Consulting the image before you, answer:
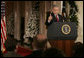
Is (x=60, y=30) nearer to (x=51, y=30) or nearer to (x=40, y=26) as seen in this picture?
(x=51, y=30)

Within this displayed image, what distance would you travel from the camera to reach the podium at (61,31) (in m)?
4.74

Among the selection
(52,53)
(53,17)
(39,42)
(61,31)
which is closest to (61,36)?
(61,31)

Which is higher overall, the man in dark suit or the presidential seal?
the man in dark suit

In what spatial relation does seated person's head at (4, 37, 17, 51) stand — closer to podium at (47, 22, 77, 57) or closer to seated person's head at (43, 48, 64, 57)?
seated person's head at (43, 48, 64, 57)

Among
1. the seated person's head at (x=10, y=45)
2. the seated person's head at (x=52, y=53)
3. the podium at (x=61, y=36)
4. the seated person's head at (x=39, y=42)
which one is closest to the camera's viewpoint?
the seated person's head at (x=52, y=53)

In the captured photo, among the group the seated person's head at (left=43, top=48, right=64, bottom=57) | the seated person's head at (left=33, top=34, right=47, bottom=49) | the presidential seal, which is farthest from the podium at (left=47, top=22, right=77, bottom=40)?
the seated person's head at (left=43, top=48, right=64, bottom=57)

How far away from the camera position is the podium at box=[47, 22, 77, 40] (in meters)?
4.74

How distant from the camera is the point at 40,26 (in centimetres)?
987

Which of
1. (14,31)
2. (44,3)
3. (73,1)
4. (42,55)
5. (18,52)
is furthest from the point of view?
(14,31)

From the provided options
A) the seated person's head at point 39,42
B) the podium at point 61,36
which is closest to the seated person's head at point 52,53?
the seated person's head at point 39,42

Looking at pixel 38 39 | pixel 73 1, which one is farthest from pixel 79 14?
pixel 38 39

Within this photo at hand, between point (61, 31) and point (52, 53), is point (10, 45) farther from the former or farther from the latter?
point (61, 31)

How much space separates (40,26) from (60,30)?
511 centimetres

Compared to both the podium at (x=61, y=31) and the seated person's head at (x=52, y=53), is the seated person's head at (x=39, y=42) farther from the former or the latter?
the podium at (x=61, y=31)
